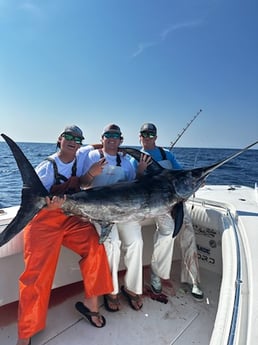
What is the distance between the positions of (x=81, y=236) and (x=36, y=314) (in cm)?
62

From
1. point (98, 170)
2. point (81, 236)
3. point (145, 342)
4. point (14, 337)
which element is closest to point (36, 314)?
point (14, 337)

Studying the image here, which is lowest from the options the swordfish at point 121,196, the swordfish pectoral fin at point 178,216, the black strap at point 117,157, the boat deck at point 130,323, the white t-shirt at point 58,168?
the boat deck at point 130,323

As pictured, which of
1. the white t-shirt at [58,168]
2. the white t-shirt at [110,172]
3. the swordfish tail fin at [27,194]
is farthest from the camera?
the white t-shirt at [110,172]

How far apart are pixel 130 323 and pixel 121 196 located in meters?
1.07

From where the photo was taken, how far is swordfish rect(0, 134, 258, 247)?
1960 millimetres

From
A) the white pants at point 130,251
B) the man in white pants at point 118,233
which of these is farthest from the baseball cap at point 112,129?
the white pants at point 130,251

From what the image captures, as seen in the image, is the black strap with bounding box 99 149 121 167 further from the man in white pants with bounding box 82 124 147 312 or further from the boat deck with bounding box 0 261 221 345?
the boat deck with bounding box 0 261 221 345

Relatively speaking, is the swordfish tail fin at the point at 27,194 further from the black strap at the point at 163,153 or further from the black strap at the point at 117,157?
the black strap at the point at 163,153

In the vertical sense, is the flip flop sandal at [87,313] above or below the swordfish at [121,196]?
below

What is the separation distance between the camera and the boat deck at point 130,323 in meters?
2.11

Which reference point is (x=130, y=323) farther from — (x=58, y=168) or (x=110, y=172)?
(x=58, y=168)

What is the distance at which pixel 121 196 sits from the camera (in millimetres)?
2176

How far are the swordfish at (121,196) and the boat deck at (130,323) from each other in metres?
0.74

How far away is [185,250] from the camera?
9.18ft
